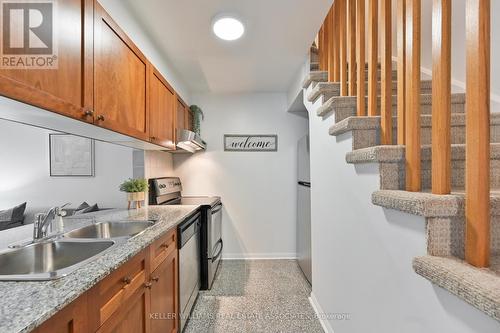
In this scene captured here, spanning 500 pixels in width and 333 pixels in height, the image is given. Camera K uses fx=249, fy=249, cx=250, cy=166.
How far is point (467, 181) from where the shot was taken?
28.7 inches

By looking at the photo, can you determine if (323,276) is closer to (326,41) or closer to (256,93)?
(326,41)

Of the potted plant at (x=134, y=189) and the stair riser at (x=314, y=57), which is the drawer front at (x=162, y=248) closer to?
the potted plant at (x=134, y=189)

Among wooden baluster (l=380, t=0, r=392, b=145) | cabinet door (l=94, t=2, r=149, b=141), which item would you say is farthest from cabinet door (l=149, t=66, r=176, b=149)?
wooden baluster (l=380, t=0, r=392, b=145)

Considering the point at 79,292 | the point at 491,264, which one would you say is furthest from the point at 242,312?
the point at 491,264

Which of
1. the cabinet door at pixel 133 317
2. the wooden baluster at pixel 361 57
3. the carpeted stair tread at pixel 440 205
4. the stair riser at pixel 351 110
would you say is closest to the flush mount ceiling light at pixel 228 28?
the wooden baluster at pixel 361 57

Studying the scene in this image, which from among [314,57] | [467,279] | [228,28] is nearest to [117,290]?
[467,279]

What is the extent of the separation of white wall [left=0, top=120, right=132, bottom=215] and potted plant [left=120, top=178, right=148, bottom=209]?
0.13 metres

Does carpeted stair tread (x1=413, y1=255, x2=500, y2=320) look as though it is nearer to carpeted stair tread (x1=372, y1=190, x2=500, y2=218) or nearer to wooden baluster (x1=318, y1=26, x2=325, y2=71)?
carpeted stair tread (x1=372, y1=190, x2=500, y2=218)

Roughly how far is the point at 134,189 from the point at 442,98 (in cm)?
216

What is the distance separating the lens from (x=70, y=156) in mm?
1785

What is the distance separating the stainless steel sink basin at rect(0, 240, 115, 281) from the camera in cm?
106

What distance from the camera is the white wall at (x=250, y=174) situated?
3.55 meters

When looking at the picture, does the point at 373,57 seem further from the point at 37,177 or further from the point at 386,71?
the point at 37,177

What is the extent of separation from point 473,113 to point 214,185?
3.11 meters
